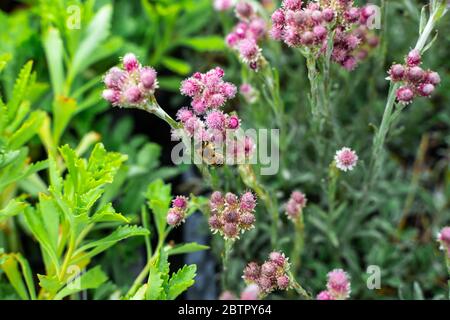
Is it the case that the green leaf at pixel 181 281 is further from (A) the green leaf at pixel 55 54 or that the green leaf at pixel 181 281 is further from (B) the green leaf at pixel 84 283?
(A) the green leaf at pixel 55 54

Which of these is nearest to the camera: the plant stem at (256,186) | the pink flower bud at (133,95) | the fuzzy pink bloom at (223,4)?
the pink flower bud at (133,95)

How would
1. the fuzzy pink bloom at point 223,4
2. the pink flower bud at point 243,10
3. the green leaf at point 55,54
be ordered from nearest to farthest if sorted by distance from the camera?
the pink flower bud at point 243,10, the green leaf at point 55,54, the fuzzy pink bloom at point 223,4

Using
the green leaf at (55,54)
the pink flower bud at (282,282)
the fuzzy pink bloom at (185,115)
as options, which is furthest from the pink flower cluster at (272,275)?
the green leaf at (55,54)

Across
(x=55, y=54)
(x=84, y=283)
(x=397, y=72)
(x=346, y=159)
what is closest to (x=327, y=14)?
(x=397, y=72)

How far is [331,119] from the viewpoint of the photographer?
1.25 m

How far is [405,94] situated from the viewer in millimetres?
998

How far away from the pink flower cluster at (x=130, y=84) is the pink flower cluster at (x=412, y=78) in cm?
40

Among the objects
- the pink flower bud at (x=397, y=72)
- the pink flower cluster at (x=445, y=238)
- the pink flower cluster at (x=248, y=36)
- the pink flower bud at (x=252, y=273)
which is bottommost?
the pink flower bud at (x=252, y=273)

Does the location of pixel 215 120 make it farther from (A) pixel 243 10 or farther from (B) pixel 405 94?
(A) pixel 243 10

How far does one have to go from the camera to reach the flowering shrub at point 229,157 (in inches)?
38.9

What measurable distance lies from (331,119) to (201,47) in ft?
1.98

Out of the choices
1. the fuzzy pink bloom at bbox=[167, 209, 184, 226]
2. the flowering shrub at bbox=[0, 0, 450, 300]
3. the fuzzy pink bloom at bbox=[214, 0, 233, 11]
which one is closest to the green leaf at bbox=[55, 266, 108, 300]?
the flowering shrub at bbox=[0, 0, 450, 300]
